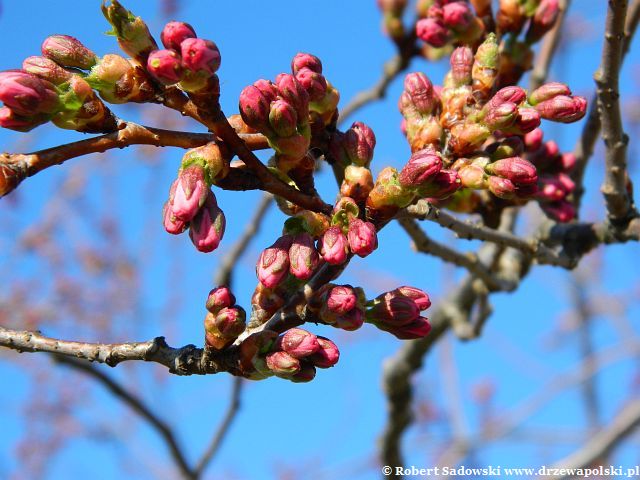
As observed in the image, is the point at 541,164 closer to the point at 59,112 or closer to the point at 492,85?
the point at 492,85

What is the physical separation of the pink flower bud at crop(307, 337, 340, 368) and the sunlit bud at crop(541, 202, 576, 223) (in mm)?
1274

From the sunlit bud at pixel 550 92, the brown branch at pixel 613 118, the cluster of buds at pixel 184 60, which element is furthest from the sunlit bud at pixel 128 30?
the brown branch at pixel 613 118

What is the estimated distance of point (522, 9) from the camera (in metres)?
2.66

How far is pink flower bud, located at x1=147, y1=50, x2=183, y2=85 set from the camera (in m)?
1.48

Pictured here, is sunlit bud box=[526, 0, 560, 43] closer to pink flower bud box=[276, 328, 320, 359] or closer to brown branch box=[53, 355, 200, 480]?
pink flower bud box=[276, 328, 320, 359]

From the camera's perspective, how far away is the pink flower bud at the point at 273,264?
1656 mm

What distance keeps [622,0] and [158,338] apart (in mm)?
1625

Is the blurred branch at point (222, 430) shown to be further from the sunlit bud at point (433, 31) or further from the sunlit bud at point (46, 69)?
the sunlit bud at point (46, 69)

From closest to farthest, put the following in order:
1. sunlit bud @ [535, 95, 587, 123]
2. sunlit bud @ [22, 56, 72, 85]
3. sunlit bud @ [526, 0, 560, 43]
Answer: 1. sunlit bud @ [22, 56, 72, 85]
2. sunlit bud @ [535, 95, 587, 123]
3. sunlit bud @ [526, 0, 560, 43]

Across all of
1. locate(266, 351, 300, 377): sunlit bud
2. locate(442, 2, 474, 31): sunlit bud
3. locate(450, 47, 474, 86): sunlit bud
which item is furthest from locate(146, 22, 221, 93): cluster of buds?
locate(442, 2, 474, 31): sunlit bud

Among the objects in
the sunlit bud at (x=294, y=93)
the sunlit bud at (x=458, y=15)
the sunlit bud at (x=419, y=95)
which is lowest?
the sunlit bud at (x=294, y=93)

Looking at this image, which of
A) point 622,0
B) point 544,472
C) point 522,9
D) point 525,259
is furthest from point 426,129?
point 544,472

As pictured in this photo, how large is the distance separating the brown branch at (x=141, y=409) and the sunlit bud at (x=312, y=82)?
2002 millimetres

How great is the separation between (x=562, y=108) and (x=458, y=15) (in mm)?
694
